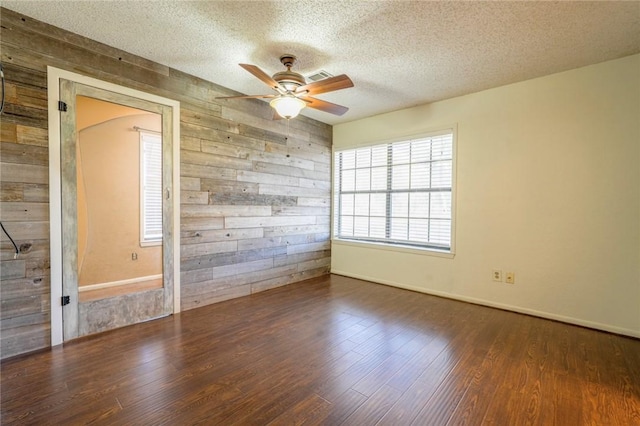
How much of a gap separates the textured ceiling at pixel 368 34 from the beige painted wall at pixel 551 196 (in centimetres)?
33

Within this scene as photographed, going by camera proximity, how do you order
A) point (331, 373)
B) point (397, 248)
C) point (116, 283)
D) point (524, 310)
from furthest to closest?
point (397, 248) → point (524, 310) → point (116, 283) → point (331, 373)

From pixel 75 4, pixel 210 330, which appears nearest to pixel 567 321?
pixel 210 330

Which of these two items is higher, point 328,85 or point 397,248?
point 328,85

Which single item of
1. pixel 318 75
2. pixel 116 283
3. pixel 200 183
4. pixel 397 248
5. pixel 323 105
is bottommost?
pixel 116 283

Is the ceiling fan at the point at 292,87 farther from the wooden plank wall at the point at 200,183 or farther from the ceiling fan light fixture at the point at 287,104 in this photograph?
the wooden plank wall at the point at 200,183

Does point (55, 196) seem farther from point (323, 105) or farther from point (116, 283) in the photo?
point (323, 105)

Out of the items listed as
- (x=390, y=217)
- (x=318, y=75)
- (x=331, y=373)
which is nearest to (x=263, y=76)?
(x=318, y=75)

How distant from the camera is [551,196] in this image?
3045 millimetres

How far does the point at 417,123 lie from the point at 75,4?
3.68 m

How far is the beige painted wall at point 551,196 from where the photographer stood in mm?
2693

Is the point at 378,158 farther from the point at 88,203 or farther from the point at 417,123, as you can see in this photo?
the point at 88,203

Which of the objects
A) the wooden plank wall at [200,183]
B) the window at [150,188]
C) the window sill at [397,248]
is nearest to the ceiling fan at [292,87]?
the wooden plank wall at [200,183]

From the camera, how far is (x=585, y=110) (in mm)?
2867

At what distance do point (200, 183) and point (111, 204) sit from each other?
0.85m
